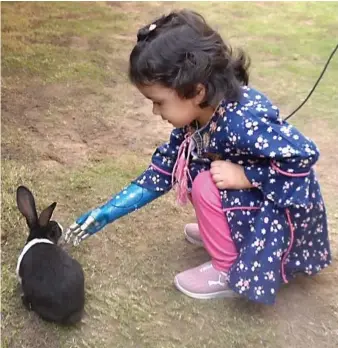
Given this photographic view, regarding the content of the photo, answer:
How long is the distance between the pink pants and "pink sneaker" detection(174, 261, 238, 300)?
4 centimetres

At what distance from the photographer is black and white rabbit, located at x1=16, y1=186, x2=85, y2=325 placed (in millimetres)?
1565

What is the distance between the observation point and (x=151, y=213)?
2.15m

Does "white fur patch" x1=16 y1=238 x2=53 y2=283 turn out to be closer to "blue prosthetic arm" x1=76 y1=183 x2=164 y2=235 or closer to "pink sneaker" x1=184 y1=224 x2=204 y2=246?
"blue prosthetic arm" x1=76 y1=183 x2=164 y2=235

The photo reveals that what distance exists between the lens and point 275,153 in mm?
1570

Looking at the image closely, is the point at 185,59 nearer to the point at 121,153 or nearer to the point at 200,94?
the point at 200,94

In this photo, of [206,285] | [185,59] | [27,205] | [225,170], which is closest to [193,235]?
[206,285]

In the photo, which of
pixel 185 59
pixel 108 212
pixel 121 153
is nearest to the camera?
pixel 185 59

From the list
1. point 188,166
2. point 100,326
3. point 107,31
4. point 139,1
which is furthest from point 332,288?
point 139,1

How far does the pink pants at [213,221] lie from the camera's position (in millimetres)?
1716

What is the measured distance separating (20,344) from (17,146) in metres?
1.09

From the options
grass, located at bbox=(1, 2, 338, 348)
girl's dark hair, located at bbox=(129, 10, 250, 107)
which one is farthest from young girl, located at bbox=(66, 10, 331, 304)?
grass, located at bbox=(1, 2, 338, 348)

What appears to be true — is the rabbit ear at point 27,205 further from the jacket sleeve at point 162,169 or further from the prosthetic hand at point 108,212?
the jacket sleeve at point 162,169

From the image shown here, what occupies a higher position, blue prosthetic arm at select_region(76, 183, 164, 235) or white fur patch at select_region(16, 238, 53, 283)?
blue prosthetic arm at select_region(76, 183, 164, 235)

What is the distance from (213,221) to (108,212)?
294mm
